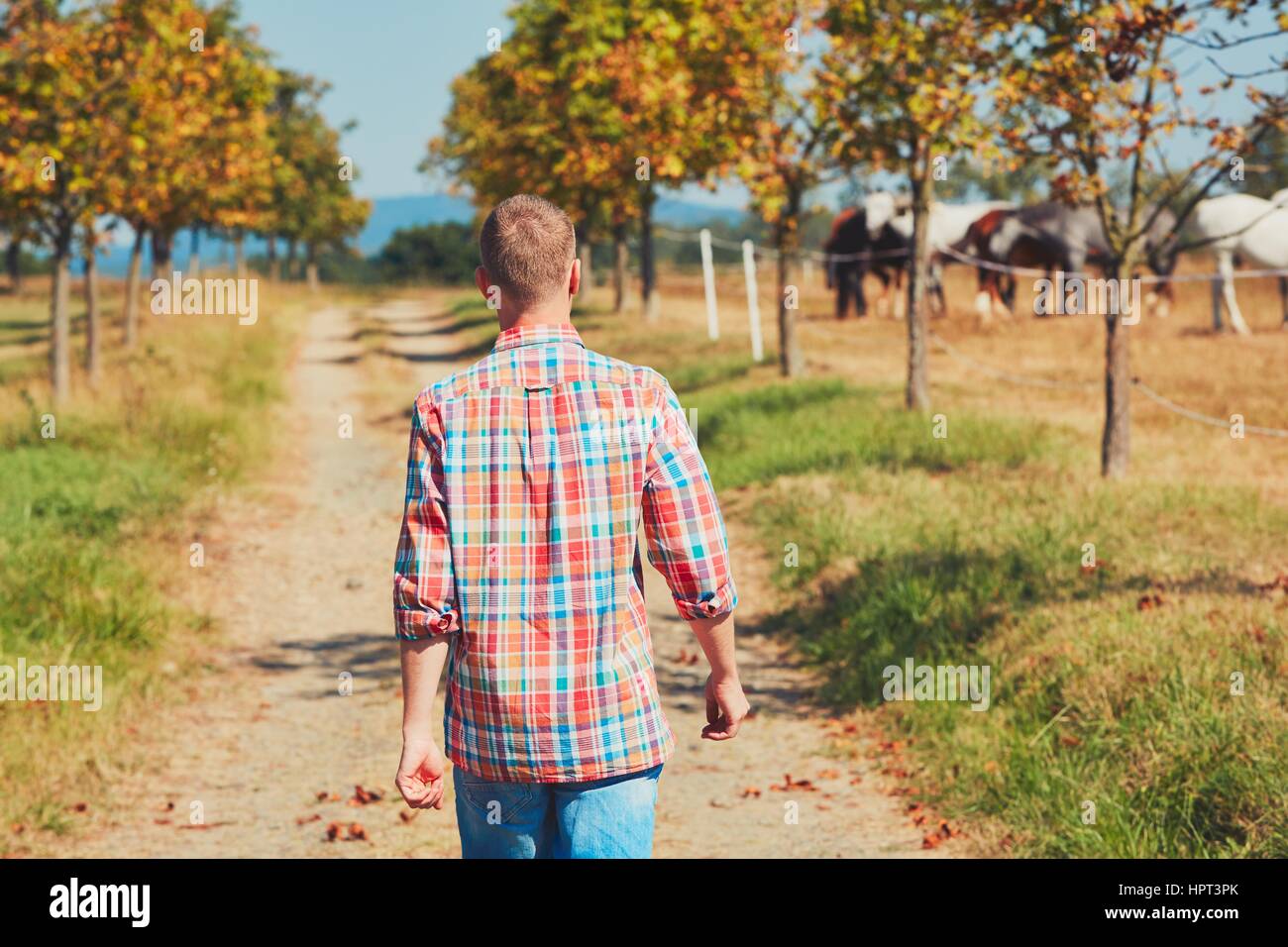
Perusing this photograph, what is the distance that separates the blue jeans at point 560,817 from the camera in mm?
2926

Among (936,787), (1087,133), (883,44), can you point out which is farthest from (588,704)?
(883,44)

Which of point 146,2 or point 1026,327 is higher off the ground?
point 146,2

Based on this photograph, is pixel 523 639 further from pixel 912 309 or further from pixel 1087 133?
pixel 912 309

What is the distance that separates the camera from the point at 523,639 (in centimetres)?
289

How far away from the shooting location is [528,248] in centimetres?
296

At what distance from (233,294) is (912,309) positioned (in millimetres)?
27784

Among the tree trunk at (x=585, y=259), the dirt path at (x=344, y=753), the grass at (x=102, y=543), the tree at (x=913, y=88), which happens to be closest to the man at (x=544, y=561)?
the dirt path at (x=344, y=753)

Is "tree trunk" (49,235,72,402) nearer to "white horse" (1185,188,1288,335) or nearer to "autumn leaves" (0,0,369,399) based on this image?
"autumn leaves" (0,0,369,399)

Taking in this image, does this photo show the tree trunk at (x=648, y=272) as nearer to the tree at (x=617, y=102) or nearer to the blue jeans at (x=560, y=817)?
the tree at (x=617, y=102)

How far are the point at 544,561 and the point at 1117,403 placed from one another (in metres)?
9.88

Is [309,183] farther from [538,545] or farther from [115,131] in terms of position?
[538,545]

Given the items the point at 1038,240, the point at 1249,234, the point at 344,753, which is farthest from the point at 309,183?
the point at 344,753

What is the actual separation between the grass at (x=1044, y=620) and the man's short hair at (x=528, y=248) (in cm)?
357
